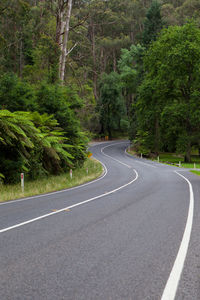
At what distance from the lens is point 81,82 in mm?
33219

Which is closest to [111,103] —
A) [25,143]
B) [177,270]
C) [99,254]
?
Answer: [25,143]

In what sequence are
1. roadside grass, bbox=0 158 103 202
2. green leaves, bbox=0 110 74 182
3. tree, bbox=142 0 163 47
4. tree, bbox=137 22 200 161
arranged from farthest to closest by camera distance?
tree, bbox=142 0 163 47 → tree, bbox=137 22 200 161 → green leaves, bbox=0 110 74 182 → roadside grass, bbox=0 158 103 202

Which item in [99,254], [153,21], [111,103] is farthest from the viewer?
[111,103]

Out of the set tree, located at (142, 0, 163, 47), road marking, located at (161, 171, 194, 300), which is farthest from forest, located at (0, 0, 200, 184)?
road marking, located at (161, 171, 194, 300)

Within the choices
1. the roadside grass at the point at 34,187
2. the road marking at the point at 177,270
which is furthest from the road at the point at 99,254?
the roadside grass at the point at 34,187

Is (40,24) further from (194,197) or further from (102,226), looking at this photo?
(102,226)

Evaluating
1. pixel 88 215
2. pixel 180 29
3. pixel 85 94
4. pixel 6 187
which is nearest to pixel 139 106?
pixel 180 29

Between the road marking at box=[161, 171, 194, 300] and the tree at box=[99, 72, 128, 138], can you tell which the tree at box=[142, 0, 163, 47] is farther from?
the road marking at box=[161, 171, 194, 300]

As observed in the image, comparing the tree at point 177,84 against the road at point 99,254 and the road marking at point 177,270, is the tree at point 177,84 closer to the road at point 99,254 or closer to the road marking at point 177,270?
the road at point 99,254

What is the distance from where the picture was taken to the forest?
17.1 meters

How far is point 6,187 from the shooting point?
14.0 metres

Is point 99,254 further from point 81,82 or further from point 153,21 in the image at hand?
point 153,21

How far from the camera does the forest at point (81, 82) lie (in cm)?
1714

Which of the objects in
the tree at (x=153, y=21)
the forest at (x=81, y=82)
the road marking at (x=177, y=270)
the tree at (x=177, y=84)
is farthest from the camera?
the tree at (x=153, y=21)
